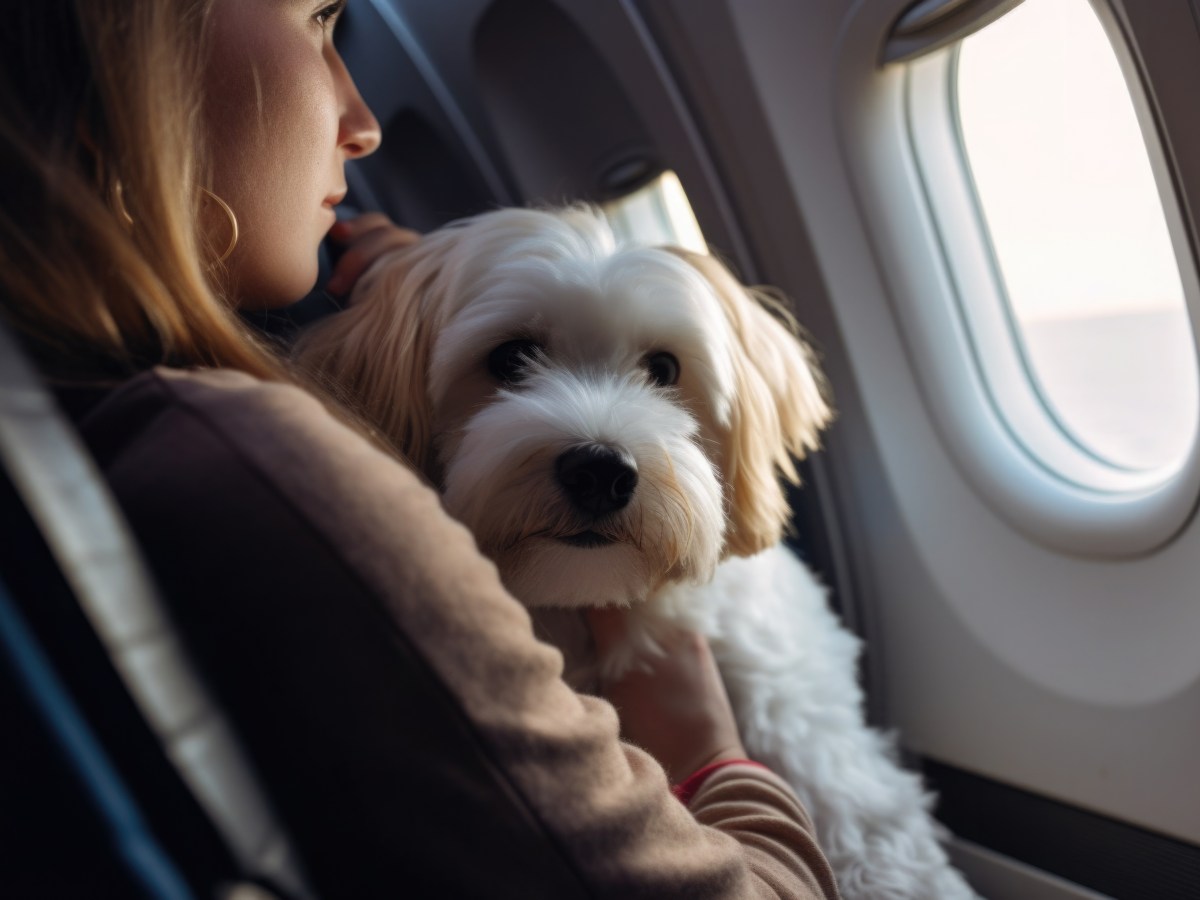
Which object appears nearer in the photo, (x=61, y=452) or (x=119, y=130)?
(x=61, y=452)

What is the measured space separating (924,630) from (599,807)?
131cm

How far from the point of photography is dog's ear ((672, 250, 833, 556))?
125 centimetres

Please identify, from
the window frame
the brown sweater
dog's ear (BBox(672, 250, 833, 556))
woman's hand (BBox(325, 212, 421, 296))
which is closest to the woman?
the brown sweater

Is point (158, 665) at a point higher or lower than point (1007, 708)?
higher

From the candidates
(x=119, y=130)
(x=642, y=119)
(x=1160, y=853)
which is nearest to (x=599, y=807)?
(x=119, y=130)

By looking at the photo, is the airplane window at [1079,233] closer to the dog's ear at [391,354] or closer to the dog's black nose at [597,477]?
the dog's black nose at [597,477]

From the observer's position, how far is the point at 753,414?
4.15 ft

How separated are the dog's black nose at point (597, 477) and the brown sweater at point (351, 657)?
40 cm

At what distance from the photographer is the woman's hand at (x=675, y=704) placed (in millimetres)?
1089

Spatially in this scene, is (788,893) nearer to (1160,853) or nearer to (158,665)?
(158,665)

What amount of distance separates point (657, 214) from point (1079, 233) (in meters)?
0.92

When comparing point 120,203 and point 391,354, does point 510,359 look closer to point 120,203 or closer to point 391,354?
point 391,354

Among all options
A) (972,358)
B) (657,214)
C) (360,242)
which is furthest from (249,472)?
(657,214)

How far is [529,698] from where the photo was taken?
0.56m
